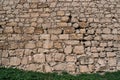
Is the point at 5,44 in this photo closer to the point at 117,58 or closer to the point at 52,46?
the point at 52,46

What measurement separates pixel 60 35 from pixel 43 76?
1440mm

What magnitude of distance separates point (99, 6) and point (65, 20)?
122 centimetres

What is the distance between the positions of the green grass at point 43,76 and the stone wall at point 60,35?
0.76ft

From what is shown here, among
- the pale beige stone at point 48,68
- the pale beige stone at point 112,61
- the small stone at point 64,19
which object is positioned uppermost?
the small stone at point 64,19

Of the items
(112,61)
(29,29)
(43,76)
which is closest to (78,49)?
(112,61)

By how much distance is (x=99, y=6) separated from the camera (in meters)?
7.42

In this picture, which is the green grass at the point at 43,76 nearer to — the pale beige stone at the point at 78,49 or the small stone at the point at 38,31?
the pale beige stone at the point at 78,49

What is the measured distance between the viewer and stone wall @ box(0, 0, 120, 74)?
263 inches

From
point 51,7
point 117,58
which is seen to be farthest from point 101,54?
point 51,7

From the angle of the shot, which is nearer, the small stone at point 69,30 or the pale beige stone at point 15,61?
the pale beige stone at point 15,61

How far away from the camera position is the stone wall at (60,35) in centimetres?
669

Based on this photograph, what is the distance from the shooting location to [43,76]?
627cm

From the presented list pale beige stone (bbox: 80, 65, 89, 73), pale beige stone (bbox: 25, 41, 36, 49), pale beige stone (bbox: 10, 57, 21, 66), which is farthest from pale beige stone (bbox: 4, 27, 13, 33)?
pale beige stone (bbox: 80, 65, 89, 73)

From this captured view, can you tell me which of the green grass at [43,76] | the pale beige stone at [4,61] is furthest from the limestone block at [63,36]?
the pale beige stone at [4,61]
